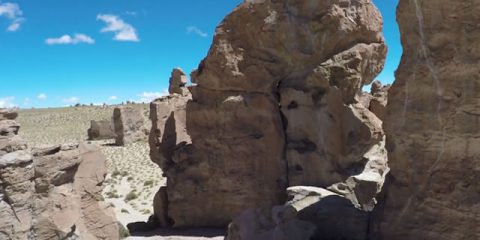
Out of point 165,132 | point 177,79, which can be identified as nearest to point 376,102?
point 165,132

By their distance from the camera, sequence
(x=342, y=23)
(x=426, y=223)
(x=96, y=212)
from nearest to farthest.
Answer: (x=426, y=223)
(x=96, y=212)
(x=342, y=23)

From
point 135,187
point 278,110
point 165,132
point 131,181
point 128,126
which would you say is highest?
point 278,110

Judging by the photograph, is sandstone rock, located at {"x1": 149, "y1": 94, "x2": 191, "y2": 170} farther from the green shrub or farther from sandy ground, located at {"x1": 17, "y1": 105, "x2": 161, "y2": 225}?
the green shrub

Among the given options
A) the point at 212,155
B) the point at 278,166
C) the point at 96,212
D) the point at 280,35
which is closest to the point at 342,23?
the point at 280,35

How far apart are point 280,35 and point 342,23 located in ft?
5.84

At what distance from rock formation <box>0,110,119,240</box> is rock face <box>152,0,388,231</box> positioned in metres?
3.58

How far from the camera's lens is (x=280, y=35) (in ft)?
42.7

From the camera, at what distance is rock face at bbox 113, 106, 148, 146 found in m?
33.2

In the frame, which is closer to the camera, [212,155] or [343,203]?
[343,203]

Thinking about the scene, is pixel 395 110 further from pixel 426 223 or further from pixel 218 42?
pixel 218 42

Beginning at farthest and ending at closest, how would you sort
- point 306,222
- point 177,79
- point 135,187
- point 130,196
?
1. point 177,79
2. point 135,187
3. point 130,196
4. point 306,222

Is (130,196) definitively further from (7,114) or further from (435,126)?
(435,126)

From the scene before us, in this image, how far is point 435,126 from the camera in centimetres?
689

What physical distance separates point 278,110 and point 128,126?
2305 cm
